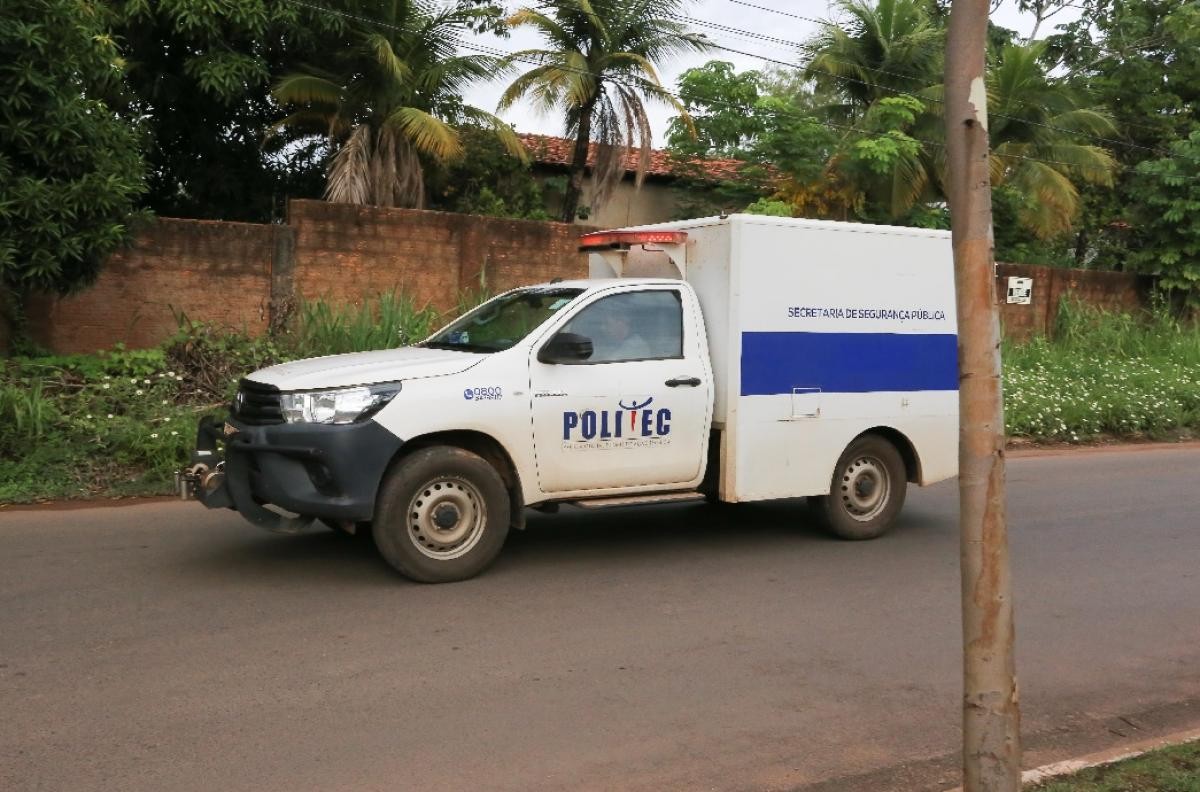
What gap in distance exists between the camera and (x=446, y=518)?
714 centimetres

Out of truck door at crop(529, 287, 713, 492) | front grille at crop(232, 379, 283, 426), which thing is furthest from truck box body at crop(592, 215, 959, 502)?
front grille at crop(232, 379, 283, 426)

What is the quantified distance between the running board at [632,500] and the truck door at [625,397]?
0.09 meters

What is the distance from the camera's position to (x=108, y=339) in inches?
497

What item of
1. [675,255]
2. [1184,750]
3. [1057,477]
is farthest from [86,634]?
[1057,477]

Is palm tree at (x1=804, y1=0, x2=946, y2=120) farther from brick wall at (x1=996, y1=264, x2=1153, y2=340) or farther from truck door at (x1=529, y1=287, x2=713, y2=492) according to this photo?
truck door at (x1=529, y1=287, x2=713, y2=492)

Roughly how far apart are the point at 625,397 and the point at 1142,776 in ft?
12.8

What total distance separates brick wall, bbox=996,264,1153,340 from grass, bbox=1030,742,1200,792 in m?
16.6

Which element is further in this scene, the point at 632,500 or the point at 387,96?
the point at 387,96

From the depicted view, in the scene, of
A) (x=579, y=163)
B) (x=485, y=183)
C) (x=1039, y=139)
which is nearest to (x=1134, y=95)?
(x=1039, y=139)

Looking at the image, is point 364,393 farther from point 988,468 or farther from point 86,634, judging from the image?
point 988,468

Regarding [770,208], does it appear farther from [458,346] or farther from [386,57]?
[458,346]

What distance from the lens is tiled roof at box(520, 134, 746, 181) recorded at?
72.6 ft

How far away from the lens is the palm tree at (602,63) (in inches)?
728

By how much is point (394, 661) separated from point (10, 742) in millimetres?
1736
